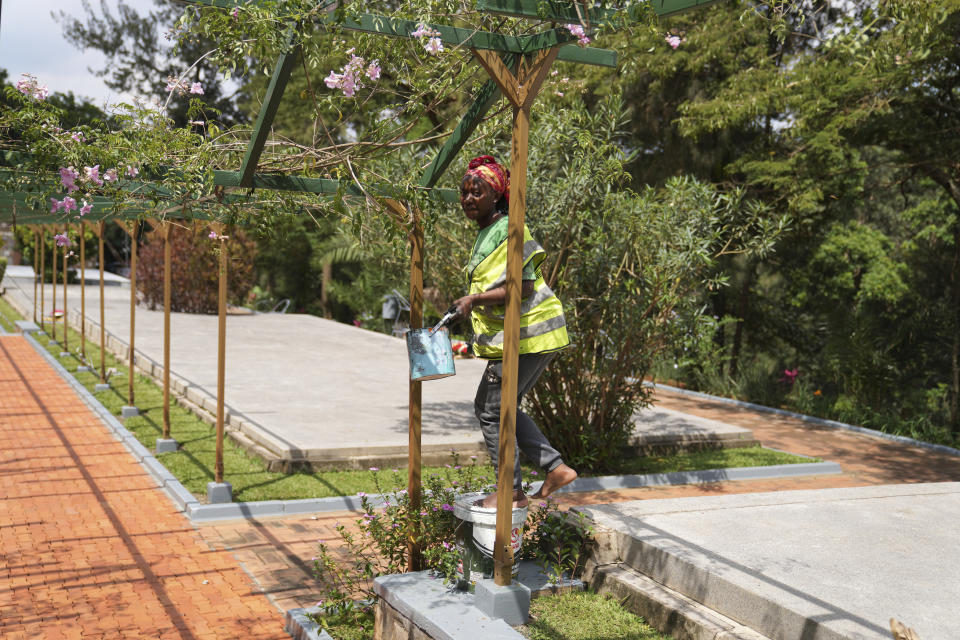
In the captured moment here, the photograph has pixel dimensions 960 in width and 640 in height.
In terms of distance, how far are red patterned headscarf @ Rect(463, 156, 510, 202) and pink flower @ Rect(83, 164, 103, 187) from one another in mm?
1701

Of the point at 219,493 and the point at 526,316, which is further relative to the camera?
the point at 219,493

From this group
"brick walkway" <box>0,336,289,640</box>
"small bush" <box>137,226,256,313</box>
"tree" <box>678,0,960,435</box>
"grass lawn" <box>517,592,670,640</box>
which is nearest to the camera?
"grass lawn" <box>517,592,670,640</box>

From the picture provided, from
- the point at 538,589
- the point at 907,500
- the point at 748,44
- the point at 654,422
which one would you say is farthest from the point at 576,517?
the point at 748,44

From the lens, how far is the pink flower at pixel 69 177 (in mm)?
3744

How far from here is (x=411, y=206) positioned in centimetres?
440

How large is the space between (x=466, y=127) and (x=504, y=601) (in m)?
2.20

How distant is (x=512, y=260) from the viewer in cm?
358

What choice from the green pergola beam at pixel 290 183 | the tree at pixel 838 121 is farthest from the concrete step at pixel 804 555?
the tree at pixel 838 121

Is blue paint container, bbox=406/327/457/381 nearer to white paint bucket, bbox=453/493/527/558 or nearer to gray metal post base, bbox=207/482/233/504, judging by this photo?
white paint bucket, bbox=453/493/527/558

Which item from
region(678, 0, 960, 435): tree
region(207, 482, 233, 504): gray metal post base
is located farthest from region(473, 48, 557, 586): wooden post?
region(678, 0, 960, 435): tree

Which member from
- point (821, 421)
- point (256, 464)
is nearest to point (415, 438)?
point (256, 464)

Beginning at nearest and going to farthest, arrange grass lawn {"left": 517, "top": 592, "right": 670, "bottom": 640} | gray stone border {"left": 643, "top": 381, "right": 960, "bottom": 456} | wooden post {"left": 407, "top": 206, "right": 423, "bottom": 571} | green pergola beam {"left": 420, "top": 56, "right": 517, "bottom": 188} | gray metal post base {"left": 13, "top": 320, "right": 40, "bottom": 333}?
grass lawn {"left": 517, "top": 592, "right": 670, "bottom": 640}, green pergola beam {"left": 420, "top": 56, "right": 517, "bottom": 188}, wooden post {"left": 407, "top": 206, "right": 423, "bottom": 571}, gray stone border {"left": 643, "top": 381, "right": 960, "bottom": 456}, gray metal post base {"left": 13, "top": 320, "right": 40, "bottom": 333}

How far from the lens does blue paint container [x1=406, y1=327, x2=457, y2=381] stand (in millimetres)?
3861

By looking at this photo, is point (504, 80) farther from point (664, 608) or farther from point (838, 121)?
point (838, 121)
